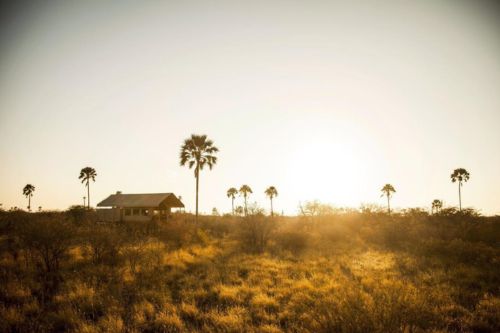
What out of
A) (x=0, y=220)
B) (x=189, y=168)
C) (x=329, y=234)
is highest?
(x=189, y=168)

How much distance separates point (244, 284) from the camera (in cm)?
1088

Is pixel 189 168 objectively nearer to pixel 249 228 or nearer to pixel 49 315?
pixel 249 228

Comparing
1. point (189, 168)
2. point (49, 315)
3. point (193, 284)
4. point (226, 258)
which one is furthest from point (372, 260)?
point (189, 168)

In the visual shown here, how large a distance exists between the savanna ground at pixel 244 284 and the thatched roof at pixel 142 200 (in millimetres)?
16402

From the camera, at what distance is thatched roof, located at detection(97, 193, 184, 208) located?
3759 cm

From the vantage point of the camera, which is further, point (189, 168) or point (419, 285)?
point (189, 168)

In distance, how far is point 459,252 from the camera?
1606 centimetres

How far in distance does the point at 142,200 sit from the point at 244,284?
31833 mm

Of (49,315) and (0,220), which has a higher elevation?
(0,220)

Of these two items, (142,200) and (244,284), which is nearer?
(244,284)

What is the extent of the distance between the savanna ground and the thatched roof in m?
16.4

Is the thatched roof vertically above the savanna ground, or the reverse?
the thatched roof

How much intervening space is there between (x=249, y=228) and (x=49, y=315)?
15.7 meters

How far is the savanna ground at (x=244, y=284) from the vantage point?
679 cm
